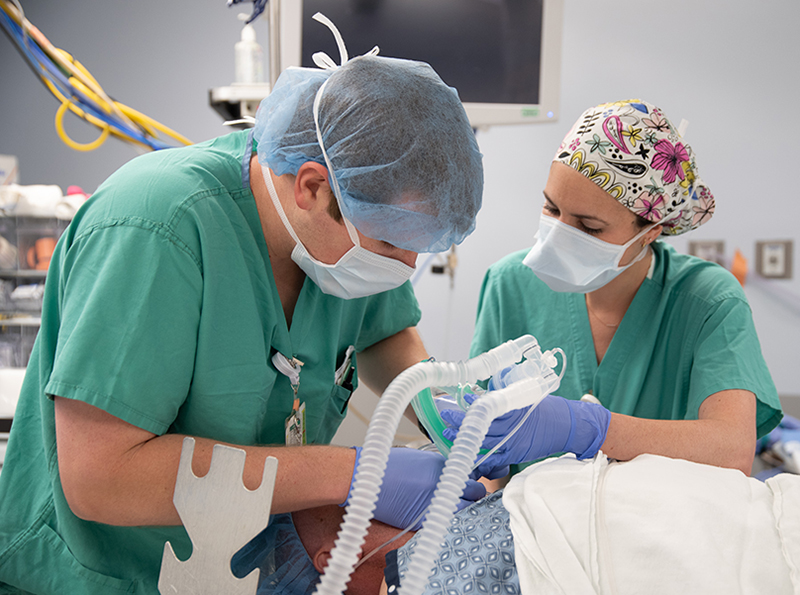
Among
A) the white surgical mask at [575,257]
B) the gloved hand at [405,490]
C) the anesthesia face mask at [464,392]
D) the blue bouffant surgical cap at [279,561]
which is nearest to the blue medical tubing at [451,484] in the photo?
the anesthesia face mask at [464,392]

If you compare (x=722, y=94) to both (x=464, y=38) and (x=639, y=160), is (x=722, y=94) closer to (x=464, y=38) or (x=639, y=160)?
(x=464, y=38)

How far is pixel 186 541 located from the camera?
97 centimetres

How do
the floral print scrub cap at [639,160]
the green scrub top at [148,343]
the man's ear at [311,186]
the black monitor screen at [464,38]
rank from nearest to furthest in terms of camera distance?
the green scrub top at [148,343], the man's ear at [311,186], the floral print scrub cap at [639,160], the black monitor screen at [464,38]

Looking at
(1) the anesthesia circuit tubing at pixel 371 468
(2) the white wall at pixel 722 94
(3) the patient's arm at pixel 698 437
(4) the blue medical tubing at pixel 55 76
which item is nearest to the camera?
(1) the anesthesia circuit tubing at pixel 371 468

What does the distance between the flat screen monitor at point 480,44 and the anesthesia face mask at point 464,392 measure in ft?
3.89

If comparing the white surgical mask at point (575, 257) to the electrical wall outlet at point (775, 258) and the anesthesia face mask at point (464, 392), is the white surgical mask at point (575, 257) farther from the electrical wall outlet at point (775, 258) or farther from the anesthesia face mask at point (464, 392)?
the electrical wall outlet at point (775, 258)

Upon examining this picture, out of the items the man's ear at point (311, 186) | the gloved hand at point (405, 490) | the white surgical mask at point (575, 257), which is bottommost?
the gloved hand at point (405, 490)

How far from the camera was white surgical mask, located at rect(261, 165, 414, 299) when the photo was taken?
0.99m

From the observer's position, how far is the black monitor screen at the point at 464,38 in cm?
185

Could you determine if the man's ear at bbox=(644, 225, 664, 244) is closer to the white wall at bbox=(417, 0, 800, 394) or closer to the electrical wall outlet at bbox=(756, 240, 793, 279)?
the white wall at bbox=(417, 0, 800, 394)

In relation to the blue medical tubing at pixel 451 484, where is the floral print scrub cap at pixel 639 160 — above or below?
above

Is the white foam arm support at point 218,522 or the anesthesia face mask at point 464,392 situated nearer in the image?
the white foam arm support at point 218,522

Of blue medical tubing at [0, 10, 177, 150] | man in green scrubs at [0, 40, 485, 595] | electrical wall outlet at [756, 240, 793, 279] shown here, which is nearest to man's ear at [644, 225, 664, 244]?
man in green scrubs at [0, 40, 485, 595]

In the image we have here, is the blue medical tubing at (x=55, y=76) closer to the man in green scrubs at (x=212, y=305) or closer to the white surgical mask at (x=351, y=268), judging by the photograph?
the man in green scrubs at (x=212, y=305)
